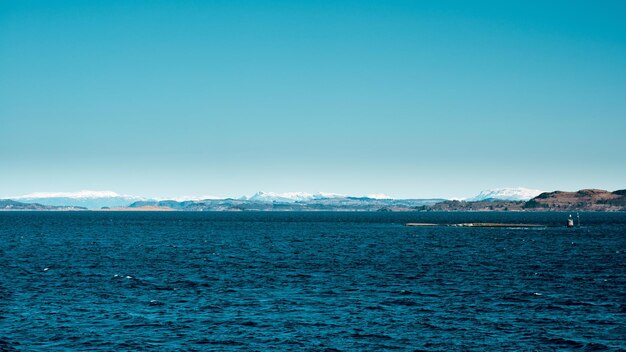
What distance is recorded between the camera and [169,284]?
73.9 metres

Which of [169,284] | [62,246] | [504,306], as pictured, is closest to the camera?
[504,306]

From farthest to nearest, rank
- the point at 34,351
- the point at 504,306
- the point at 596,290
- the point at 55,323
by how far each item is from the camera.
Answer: the point at 596,290 → the point at 504,306 → the point at 55,323 → the point at 34,351

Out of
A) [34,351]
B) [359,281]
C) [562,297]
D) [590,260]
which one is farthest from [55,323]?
[590,260]

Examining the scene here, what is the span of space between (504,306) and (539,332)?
10637mm

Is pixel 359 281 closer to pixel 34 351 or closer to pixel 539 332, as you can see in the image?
pixel 539 332

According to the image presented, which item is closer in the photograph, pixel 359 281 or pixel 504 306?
pixel 504 306

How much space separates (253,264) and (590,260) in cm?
5129

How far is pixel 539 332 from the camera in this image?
4891 cm

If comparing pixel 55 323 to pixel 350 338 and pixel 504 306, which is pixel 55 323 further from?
pixel 504 306

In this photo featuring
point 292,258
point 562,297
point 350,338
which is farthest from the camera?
point 292,258

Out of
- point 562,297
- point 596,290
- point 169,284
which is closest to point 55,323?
point 169,284

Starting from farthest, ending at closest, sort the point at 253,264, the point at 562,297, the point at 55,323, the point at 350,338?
the point at 253,264, the point at 562,297, the point at 55,323, the point at 350,338

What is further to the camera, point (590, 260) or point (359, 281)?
point (590, 260)

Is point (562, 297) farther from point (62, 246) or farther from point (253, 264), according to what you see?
point (62, 246)
